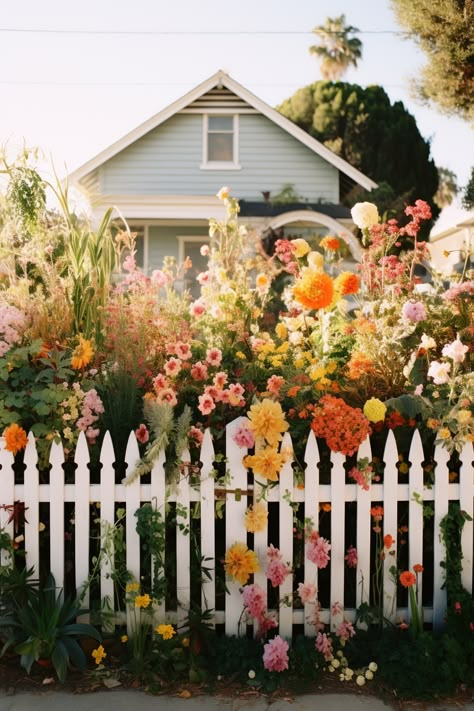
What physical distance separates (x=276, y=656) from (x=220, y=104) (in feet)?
51.9

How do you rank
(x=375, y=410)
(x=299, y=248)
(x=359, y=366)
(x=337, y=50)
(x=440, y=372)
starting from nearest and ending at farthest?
(x=375, y=410) < (x=440, y=372) < (x=359, y=366) < (x=299, y=248) < (x=337, y=50)

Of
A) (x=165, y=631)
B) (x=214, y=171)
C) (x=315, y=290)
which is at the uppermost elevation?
(x=214, y=171)

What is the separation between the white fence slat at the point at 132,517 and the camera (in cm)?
336

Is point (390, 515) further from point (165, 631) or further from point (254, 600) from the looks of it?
point (165, 631)

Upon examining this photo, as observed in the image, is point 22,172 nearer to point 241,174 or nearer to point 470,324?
point 470,324

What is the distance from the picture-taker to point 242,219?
15867mm

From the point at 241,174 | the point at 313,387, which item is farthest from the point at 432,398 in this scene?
the point at 241,174

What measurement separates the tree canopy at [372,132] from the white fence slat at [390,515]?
73.8 ft

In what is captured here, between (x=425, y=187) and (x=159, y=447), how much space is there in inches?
963

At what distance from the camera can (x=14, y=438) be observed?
3.40m

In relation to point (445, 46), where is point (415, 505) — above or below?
below

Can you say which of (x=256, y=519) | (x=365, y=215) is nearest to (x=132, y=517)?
(x=256, y=519)

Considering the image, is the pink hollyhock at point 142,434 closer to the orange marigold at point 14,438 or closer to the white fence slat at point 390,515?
the orange marigold at point 14,438

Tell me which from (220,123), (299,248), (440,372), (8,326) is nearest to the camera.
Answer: (440,372)
